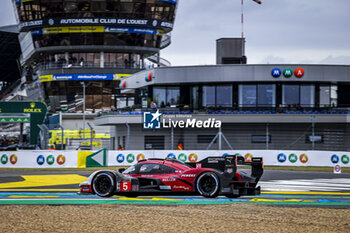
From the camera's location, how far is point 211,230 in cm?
1108

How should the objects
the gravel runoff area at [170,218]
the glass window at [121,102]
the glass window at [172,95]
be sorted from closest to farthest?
the gravel runoff area at [170,218] → the glass window at [172,95] → the glass window at [121,102]

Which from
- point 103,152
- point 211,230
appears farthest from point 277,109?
point 211,230

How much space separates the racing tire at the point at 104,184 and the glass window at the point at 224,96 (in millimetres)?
29549

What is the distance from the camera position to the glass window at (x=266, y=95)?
143ft

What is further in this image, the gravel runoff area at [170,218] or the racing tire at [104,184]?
the racing tire at [104,184]

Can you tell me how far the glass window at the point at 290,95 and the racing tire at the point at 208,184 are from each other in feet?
97.7

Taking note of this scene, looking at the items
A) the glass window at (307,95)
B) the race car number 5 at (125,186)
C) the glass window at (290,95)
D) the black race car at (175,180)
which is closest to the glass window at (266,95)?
the glass window at (290,95)

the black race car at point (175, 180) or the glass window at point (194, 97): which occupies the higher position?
the glass window at point (194, 97)

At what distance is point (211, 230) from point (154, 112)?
1265 inches

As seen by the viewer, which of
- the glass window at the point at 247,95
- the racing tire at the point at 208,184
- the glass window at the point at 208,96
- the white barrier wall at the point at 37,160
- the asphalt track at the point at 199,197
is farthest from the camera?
the glass window at the point at 208,96

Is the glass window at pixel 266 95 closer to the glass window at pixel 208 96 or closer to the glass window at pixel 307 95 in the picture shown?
the glass window at pixel 307 95

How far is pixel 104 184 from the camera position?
50.0ft

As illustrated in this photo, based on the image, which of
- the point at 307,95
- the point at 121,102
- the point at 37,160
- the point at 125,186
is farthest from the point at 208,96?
the point at 125,186

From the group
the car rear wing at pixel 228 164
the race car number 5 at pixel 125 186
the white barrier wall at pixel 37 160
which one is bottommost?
the white barrier wall at pixel 37 160
